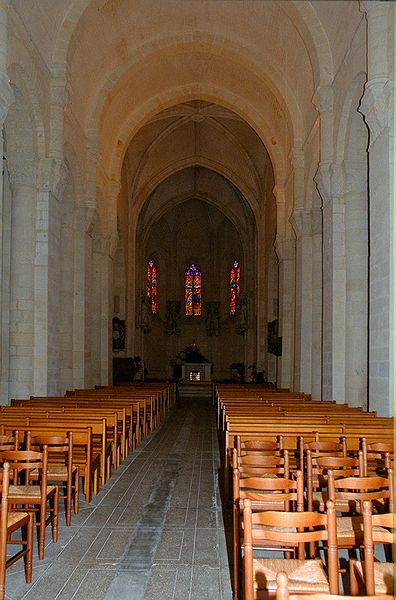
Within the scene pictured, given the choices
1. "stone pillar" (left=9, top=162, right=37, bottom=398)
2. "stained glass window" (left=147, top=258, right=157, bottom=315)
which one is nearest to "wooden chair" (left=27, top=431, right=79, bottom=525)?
"stone pillar" (left=9, top=162, right=37, bottom=398)

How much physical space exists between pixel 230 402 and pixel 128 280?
1881 cm

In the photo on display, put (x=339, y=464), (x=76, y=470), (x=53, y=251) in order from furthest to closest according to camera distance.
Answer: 1. (x=53, y=251)
2. (x=76, y=470)
3. (x=339, y=464)

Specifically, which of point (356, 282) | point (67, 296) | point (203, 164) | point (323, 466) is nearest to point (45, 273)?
point (67, 296)

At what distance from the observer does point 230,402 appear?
44.0 ft

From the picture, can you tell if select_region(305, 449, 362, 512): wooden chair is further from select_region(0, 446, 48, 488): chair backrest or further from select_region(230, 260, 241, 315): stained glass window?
select_region(230, 260, 241, 315): stained glass window

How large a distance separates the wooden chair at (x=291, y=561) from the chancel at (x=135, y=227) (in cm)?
73

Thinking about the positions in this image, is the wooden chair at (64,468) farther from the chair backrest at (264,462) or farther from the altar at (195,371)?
the altar at (195,371)

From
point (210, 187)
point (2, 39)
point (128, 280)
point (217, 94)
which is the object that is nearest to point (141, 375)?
point (128, 280)

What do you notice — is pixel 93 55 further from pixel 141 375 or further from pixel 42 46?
pixel 141 375

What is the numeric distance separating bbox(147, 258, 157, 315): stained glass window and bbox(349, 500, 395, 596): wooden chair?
1526 inches

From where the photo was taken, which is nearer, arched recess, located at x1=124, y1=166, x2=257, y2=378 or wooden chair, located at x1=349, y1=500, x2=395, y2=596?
wooden chair, located at x1=349, y1=500, x2=395, y2=596

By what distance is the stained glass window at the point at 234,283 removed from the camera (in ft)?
140

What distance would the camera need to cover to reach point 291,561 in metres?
4.21

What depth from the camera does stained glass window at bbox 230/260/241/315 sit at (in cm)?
4281
